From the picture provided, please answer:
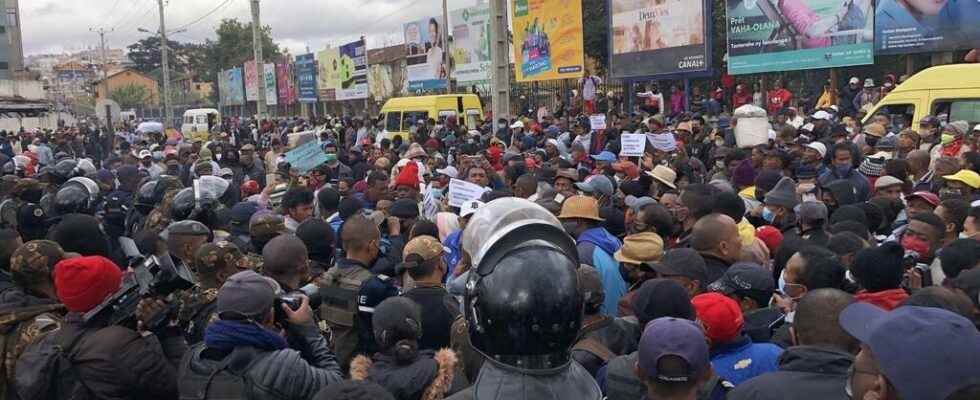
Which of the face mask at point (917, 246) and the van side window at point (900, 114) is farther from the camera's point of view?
the van side window at point (900, 114)

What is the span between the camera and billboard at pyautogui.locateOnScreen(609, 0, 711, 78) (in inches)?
786

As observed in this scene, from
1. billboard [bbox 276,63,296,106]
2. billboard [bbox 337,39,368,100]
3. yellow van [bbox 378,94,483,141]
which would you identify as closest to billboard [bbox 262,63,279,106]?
billboard [bbox 276,63,296,106]

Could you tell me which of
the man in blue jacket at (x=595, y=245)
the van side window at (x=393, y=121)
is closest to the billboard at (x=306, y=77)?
the van side window at (x=393, y=121)

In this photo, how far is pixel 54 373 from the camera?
3525 mm

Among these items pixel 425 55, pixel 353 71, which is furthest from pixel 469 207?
pixel 353 71

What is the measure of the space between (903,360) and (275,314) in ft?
7.62

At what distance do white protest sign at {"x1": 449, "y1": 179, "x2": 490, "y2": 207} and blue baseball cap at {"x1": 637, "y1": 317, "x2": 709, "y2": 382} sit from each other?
14.1ft

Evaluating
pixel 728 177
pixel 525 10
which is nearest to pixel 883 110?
pixel 728 177

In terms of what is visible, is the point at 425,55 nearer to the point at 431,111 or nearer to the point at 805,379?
the point at 431,111

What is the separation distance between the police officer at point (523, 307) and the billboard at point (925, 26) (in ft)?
54.2

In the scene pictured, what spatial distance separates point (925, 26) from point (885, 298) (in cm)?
1465

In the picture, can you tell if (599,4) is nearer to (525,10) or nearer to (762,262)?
(525,10)

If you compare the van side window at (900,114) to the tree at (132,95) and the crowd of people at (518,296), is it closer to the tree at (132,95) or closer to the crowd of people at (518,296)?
the crowd of people at (518,296)

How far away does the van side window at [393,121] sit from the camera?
844 inches
